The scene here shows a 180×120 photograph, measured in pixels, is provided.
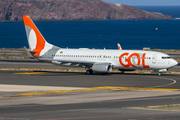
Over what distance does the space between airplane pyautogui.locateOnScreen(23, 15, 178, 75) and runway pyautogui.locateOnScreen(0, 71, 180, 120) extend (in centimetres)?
442

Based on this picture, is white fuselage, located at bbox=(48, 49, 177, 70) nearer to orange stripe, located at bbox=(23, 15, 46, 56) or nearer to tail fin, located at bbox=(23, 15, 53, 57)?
tail fin, located at bbox=(23, 15, 53, 57)

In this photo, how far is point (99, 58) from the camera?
51312 millimetres

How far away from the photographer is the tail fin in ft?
182

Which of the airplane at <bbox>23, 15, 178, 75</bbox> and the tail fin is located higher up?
the tail fin

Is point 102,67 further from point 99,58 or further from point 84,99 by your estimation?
point 84,99

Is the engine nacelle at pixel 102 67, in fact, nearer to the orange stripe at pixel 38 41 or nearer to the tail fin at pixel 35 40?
the tail fin at pixel 35 40

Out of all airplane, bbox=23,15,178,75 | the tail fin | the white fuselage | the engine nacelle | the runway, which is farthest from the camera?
the tail fin

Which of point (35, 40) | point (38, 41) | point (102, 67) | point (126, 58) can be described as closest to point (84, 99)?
point (102, 67)

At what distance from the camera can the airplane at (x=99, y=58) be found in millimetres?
48250

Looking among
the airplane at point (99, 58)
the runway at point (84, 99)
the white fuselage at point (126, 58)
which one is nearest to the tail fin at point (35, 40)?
the airplane at point (99, 58)

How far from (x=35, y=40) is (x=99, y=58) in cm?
1234

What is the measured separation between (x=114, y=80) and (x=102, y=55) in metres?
8.39

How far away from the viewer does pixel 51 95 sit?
30.8m

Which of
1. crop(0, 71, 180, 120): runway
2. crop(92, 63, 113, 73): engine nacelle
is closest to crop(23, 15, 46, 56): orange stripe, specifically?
crop(92, 63, 113, 73): engine nacelle
